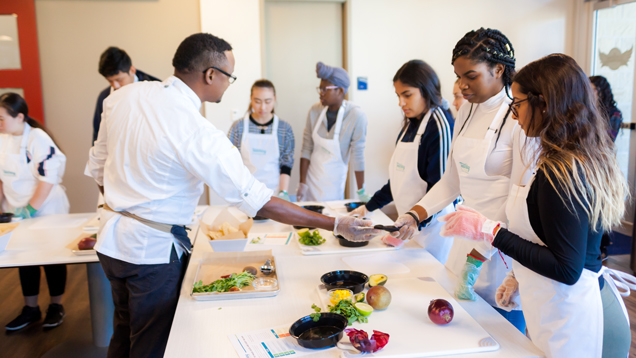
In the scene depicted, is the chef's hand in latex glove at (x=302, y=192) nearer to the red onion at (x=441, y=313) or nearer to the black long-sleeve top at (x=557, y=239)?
the red onion at (x=441, y=313)

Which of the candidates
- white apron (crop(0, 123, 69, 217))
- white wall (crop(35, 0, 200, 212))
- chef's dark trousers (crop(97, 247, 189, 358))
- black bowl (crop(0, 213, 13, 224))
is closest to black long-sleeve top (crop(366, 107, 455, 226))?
chef's dark trousers (crop(97, 247, 189, 358))

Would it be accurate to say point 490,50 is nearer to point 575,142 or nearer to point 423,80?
point 423,80

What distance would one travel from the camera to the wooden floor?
108 inches

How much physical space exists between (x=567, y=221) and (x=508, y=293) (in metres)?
0.39

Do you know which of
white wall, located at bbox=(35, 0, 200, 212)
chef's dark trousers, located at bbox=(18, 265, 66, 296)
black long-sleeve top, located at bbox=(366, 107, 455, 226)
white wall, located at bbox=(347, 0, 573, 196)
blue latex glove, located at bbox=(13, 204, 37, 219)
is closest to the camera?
black long-sleeve top, located at bbox=(366, 107, 455, 226)

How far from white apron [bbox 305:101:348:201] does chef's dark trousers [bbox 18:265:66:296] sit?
6.17ft

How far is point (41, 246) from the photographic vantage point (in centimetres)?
227

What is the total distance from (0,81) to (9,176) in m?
1.89

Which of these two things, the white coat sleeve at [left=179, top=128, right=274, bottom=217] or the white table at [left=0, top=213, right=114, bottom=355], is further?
the white table at [left=0, top=213, right=114, bottom=355]

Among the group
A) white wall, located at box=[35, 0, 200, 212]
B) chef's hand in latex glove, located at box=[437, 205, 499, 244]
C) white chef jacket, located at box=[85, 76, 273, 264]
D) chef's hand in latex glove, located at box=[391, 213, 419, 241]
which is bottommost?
chef's hand in latex glove, located at box=[391, 213, 419, 241]

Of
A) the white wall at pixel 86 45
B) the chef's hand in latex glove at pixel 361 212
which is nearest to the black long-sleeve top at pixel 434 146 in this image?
the chef's hand in latex glove at pixel 361 212

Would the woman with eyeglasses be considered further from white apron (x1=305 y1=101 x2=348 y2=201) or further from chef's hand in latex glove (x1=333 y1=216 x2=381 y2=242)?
chef's hand in latex glove (x1=333 y1=216 x2=381 y2=242)

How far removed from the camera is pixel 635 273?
12.0 ft

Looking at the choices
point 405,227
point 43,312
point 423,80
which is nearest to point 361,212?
point 405,227
